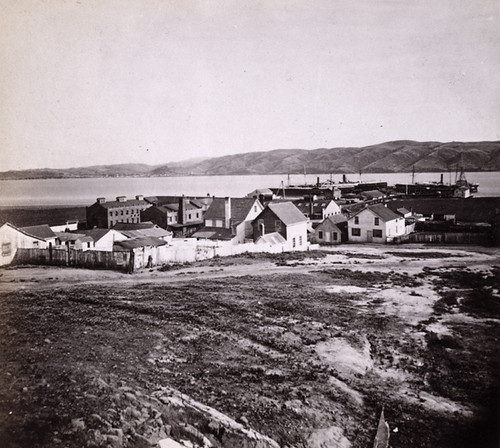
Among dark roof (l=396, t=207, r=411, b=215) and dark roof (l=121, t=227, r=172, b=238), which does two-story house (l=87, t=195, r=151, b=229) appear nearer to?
dark roof (l=121, t=227, r=172, b=238)

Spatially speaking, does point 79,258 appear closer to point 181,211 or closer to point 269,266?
point 269,266

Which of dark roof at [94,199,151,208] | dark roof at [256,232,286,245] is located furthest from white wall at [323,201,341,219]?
dark roof at [94,199,151,208]

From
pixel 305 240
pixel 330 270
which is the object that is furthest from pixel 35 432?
pixel 305 240

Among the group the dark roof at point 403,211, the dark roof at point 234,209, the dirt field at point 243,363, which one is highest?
the dark roof at point 234,209

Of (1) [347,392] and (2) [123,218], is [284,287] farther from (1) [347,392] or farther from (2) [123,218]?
(2) [123,218]

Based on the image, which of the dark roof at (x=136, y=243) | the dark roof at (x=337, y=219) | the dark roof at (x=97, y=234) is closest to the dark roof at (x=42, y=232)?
the dark roof at (x=97, y=234)

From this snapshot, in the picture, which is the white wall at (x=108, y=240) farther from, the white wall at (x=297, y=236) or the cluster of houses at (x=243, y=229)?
the white wall at (x=297, y=236)
